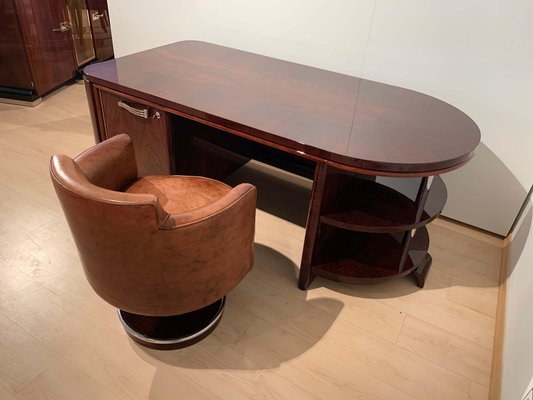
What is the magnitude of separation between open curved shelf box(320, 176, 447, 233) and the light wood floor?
0.37 meters

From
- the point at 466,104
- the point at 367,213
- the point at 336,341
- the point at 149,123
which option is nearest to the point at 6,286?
the point at 149,123

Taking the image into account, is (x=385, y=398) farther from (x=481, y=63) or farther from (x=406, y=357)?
(x=481, y=63)

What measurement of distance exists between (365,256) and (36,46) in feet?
9.07

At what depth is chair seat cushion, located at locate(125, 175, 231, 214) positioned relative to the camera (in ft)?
4.91

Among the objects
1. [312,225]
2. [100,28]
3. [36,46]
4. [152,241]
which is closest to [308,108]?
[312,225]

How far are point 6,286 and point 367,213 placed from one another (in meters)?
1.48

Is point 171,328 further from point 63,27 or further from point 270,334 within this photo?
point 63,27

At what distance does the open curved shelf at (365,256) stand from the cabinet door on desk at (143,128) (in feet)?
2.65

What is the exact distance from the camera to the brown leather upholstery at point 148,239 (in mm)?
1039

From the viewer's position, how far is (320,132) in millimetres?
1442

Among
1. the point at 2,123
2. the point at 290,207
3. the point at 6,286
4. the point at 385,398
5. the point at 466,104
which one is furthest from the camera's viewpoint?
the point at 2,123

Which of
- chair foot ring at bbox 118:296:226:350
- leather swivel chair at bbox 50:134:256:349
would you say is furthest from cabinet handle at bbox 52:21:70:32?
chair foot ring at bbox 118:296:226:350

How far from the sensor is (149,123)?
1778 mm

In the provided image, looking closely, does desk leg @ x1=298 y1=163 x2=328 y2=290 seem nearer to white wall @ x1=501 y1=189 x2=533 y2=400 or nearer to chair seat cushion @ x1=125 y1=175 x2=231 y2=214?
chair seat cushion @ x1=125 y1=175 x2=231 y2=214
